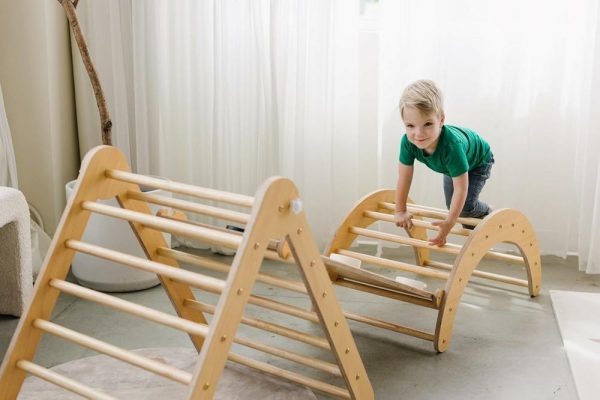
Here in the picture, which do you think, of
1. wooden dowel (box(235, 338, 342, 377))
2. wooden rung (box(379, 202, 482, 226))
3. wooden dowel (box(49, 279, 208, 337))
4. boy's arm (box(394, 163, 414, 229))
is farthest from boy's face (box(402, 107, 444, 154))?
wooden dowel (box(49, 279, 208, 337))

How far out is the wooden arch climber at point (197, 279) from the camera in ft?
5.65

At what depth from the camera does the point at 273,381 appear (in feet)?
7.64

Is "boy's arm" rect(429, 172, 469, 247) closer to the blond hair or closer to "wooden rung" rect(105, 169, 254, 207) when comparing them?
the blond hair

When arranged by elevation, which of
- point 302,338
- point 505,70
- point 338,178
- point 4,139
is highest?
point 505,70

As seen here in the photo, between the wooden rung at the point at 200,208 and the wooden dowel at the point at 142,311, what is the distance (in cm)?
27

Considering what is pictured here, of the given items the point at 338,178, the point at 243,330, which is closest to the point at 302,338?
the point at 243,330

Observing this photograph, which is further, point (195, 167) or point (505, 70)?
point (195, 167)

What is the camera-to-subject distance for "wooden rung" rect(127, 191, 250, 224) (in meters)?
1.87

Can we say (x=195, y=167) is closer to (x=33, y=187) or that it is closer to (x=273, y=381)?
(x=33, y=187)

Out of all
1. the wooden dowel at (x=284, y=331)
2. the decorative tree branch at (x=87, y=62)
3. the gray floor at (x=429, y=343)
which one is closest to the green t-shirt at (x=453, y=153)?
the gray floor at (x=429, y=343)

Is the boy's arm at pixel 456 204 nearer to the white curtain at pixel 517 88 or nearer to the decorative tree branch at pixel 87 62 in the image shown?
the white curtain at pixel 517 88

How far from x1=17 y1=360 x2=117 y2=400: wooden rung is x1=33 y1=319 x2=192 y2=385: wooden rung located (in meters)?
0.10

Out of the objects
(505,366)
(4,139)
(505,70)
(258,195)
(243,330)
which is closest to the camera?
(258,195)

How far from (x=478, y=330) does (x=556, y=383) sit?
43 centimetres
